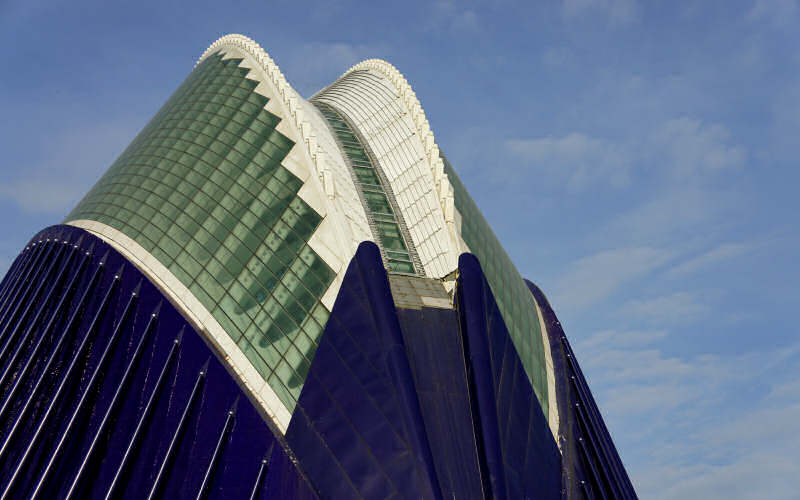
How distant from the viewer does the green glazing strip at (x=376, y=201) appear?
90.9 feet

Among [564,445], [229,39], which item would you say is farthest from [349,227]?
[229,39]

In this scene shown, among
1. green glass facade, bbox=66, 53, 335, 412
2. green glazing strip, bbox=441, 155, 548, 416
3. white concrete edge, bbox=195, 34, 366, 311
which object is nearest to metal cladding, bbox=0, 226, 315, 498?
green glass facade, bbox=66, 53, 335, 412

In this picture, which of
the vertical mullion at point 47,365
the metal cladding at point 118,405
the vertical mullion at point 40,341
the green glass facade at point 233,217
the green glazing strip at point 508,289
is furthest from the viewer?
the green glazing strip at point 508,289

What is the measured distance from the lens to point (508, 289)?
98.8ft

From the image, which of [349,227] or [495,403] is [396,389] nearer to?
[495,403]

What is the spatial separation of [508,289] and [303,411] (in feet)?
41.8

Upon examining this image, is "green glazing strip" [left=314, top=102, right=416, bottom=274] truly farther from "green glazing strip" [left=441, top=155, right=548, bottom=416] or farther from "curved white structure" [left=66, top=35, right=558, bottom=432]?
"green glazing strip" [left=441, top=155, right=548, bottom=416]

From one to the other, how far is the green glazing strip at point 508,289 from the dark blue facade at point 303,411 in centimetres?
138

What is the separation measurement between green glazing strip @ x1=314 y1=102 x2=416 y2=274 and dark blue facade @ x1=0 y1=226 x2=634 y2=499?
332cm

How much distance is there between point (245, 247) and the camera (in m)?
25.4

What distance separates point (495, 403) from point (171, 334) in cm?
1053

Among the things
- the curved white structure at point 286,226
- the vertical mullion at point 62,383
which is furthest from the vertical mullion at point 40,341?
the curved white structure at point 286,226

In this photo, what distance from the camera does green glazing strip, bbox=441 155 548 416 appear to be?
2677cm

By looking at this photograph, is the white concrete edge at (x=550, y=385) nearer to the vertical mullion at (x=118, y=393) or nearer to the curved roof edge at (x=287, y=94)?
the curved roof edge at (x=287, y=94)
